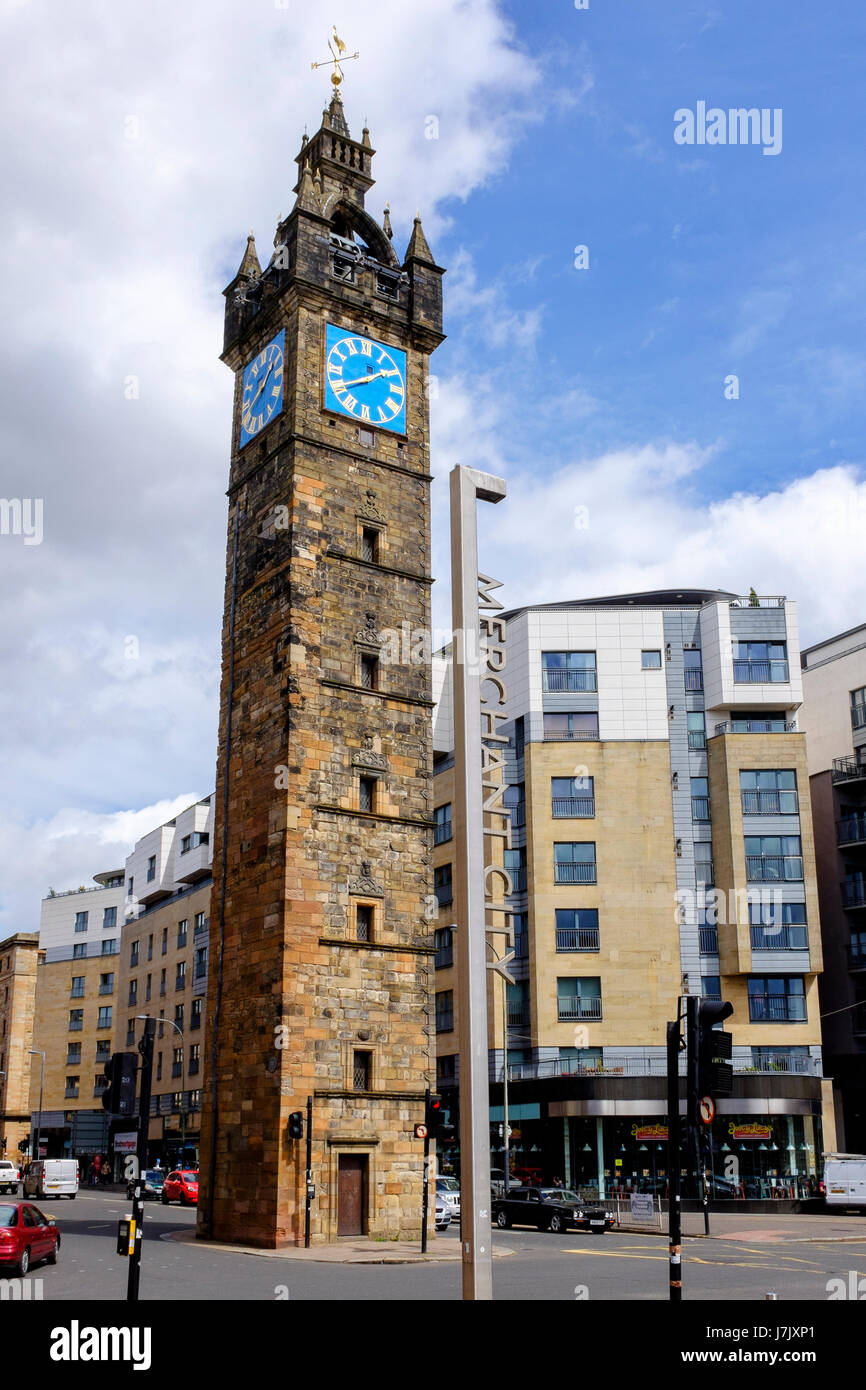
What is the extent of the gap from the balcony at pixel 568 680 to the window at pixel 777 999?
52.3 feet

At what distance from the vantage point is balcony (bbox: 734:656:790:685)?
6272cm

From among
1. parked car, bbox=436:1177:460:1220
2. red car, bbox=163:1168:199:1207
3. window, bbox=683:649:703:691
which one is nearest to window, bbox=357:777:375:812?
parked car, bbox=436:1177:460:1220

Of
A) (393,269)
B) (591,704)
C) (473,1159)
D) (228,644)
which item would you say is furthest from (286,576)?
(591,704)

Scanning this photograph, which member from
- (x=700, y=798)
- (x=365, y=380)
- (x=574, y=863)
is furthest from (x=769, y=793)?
(x=365, y=380)

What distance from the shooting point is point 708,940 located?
6044cm

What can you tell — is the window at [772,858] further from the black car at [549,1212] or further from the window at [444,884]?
the black car at [549,1212]

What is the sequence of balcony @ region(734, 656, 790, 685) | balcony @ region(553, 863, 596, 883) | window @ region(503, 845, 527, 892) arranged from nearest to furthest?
balcony @ region(553, 863, 596, 883), window @ region(503, 845, 527, 892), balcony @ region(734, 656, 790, 685)

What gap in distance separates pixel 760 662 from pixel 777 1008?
16562mm

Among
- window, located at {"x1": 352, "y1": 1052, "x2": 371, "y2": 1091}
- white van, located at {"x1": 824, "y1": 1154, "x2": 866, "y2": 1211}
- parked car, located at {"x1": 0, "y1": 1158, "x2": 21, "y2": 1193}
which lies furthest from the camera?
parked car, located at {"x1": 0, "y1": 1158, "x2": 21, "y2": 1193}

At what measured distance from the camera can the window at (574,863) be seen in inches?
2399

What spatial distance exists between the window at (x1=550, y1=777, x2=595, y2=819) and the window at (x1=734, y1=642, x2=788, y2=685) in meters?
9.09

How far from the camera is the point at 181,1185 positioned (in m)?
55.8

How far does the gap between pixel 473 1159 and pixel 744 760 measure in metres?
49.9

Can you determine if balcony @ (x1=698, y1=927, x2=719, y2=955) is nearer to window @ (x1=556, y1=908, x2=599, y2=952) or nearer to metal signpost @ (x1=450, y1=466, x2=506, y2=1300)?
window @ (x1=556, y1=908, x2=599, y2=952)
